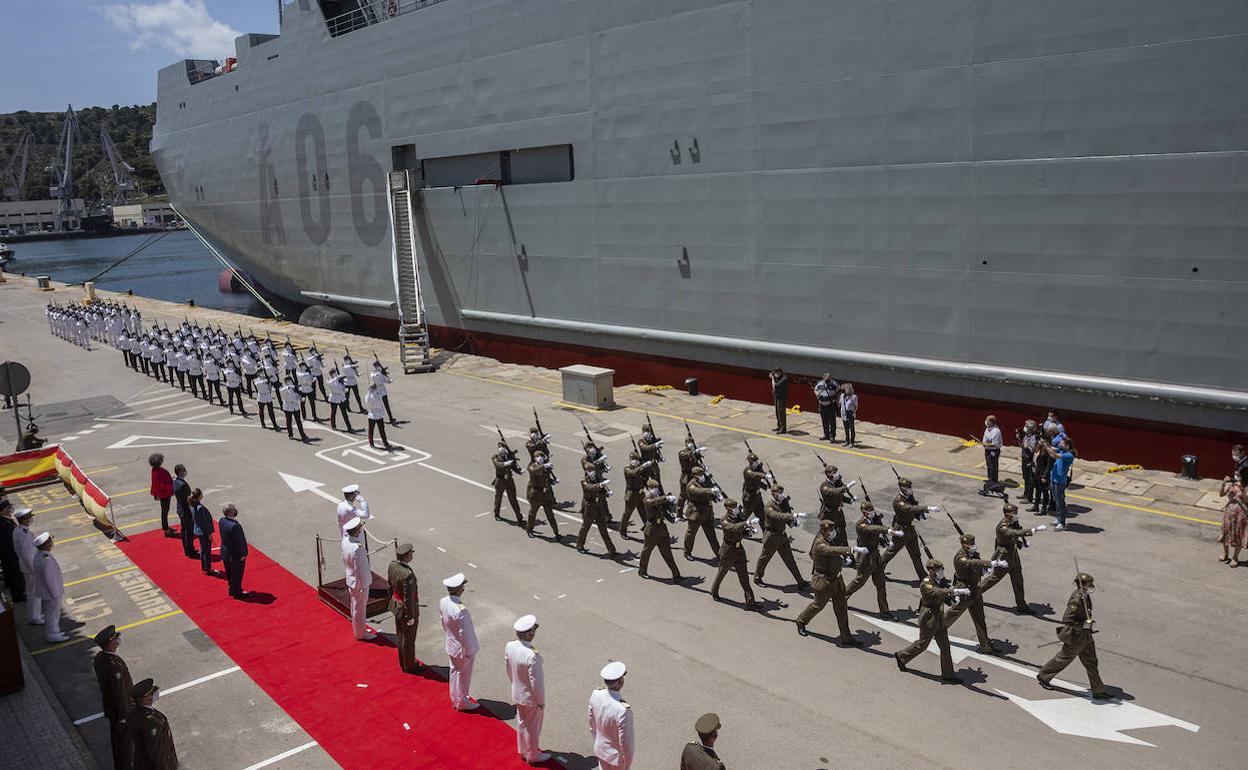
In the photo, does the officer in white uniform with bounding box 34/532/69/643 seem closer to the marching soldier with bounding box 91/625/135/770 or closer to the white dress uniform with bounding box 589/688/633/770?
the marching soldier with bounding box 91/625/135/770

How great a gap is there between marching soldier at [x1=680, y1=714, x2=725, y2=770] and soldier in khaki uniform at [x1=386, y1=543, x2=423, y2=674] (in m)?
4.47

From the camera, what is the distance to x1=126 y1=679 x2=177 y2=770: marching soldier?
24.5ft

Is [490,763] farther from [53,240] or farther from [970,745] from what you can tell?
[53,240]

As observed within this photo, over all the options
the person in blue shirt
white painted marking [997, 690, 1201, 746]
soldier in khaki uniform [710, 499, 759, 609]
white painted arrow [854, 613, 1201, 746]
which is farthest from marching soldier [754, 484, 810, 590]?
the person in blue shirt

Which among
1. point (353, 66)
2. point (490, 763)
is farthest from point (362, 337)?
point (490, 763)

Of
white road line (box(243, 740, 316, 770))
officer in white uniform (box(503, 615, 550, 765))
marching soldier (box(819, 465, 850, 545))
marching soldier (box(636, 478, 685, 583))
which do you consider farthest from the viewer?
marching soldier (box(636, 478, 685, 583))

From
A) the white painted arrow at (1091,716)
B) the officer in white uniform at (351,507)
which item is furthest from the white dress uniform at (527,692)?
the officer in white uniform at (351,507)

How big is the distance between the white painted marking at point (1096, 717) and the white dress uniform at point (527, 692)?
494 cm

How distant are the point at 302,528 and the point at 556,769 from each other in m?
8.67

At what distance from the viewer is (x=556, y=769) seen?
27.2 feet

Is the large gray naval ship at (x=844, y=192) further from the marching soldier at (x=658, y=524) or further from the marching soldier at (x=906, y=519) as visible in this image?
the marching soldier at (x=658, y=524)

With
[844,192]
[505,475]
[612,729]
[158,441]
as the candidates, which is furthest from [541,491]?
[158,441]

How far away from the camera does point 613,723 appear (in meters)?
7.16

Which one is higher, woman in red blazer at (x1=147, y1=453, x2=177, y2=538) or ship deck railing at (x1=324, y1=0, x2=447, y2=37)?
ship deck railing at (x1=324, y1=0, x2=447, y2=37)
